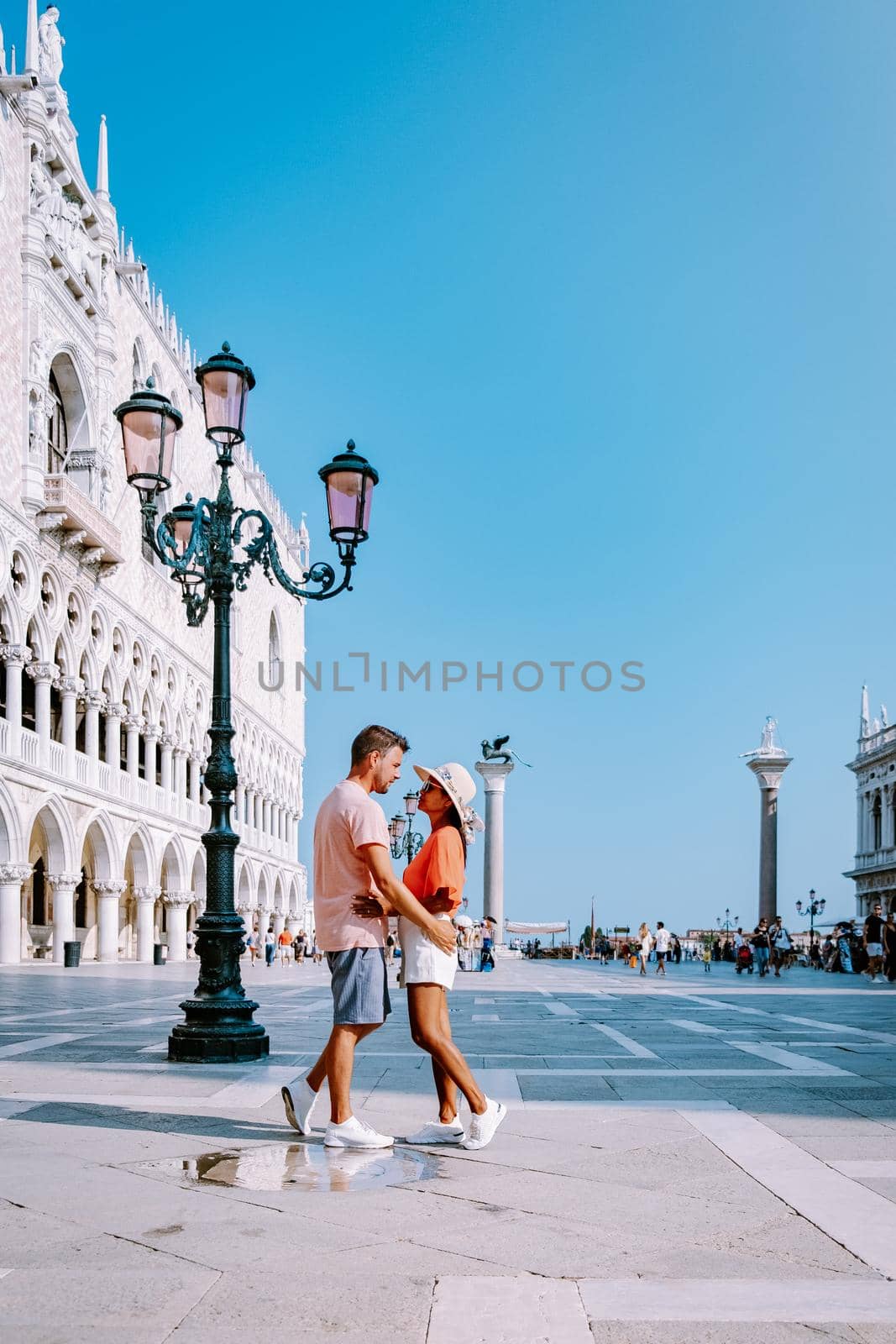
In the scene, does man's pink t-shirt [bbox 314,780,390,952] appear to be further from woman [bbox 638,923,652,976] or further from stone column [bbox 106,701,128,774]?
stone column [bbox 106,701,128,774]

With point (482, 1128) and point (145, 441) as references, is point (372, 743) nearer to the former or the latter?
point (482, 1128)

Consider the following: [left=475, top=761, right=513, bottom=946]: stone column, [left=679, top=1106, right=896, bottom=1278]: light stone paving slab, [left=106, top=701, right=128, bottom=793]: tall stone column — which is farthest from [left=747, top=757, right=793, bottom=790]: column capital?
[left=679, top=1106, right=896, bottom=1278]: light stone paving slab

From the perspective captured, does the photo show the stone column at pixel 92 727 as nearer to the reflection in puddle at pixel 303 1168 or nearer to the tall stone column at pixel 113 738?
the tall stone column at pixel 113 738

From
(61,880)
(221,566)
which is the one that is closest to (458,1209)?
(221,566)

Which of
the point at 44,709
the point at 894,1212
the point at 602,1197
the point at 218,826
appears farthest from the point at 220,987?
the point at 44,709

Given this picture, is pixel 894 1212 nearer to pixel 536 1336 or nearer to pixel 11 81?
pixel 536 1336

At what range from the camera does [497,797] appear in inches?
1870

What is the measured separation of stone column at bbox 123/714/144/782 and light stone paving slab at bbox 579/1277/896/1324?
35844 mm

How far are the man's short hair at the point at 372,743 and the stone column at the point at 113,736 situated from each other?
1258 inches

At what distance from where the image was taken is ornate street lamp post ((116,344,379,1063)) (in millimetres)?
8578

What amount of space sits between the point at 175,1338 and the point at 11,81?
3276cm

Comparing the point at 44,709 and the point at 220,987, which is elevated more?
the point at 44,709

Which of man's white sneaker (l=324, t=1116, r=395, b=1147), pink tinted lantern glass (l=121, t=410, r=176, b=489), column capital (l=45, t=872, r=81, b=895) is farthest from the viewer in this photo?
column capital (l=45, t=872, r=81, b=895)

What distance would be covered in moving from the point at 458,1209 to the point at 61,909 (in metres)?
29.9
